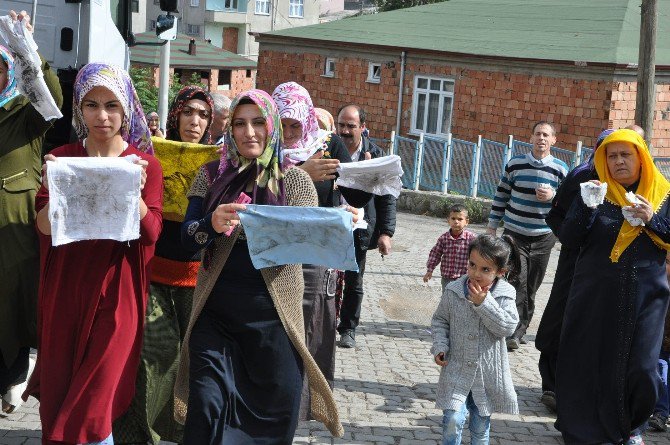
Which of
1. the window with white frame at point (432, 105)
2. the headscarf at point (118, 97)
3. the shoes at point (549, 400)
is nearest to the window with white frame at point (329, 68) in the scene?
the window with white frame at point (432, 105)

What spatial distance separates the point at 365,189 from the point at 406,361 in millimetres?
2989

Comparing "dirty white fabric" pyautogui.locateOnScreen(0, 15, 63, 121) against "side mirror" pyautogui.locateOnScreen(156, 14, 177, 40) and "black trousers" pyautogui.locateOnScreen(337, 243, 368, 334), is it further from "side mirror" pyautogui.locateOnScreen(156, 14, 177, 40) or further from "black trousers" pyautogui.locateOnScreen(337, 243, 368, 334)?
"side mirror" pyautogui.locateOnScreen(156, 14, 177, 40)

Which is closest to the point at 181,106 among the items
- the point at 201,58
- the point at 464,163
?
the point at 464,163

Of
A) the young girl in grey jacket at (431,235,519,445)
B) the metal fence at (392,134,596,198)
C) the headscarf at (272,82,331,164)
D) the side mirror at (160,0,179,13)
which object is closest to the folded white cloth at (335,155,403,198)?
the headscarf at (272,82,331,164)

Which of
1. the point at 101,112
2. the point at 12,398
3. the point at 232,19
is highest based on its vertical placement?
the point at 232,19

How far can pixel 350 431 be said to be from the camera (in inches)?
258

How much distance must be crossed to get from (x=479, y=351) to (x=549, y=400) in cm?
193

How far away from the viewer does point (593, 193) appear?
19.4 feet

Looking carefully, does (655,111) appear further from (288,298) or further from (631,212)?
(288,298)

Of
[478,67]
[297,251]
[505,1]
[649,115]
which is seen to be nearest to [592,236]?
[297,251]

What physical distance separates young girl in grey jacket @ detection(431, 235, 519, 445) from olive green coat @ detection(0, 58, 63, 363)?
7.51ft

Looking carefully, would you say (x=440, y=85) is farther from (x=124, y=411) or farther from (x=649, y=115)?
(x=124, y=411)

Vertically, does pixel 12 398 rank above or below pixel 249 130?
below

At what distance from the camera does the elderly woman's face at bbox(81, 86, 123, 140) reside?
187 inches
